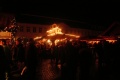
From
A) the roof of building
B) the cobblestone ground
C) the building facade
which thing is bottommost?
the cobblestone ground

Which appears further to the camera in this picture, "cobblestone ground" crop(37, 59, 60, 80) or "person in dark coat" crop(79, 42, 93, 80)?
"cobblestone ground" crop(37, 59, 60, 80)

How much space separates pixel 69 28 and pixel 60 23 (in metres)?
4.67

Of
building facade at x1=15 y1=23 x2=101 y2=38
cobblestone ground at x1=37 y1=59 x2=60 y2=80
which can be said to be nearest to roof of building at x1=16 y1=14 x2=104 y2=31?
building facade at x1=15 y1=23 x2=101 y2=38

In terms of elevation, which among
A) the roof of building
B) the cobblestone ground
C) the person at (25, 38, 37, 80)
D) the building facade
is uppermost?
the roof of building

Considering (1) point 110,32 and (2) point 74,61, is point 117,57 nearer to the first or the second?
(2) point 74,61

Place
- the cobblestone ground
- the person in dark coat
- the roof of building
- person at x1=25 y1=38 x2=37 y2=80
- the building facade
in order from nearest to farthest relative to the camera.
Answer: person at x1=25 y1=38 x2=37 y2=80, the person in dark coat, the cobblestone ground, the building facade, the roof of building

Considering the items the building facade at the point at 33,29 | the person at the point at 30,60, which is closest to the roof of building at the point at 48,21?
the building facade at the point at 33,29

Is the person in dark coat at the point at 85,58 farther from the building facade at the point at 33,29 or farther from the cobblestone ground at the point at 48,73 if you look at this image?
the building facade at the point at 33,29

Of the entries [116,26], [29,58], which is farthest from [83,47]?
[116,26]

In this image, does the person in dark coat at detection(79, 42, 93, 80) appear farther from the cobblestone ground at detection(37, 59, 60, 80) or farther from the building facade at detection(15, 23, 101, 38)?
the building facade at detection(15, 23, 101, 38)

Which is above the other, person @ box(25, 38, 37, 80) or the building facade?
the building facade

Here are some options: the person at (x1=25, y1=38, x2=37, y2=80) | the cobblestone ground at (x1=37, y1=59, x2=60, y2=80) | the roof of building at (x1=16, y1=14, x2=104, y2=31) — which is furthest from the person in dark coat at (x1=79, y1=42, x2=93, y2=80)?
the roof of building at (x1=16, y1=14, x2=104, y2=31)

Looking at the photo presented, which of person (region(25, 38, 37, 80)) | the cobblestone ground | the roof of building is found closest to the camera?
person (region(25, 38, 37, 80))

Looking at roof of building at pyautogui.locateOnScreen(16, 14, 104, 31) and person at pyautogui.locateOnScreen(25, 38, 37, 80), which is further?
roof of building at pyautogui.locateOnScreen(16, 14, 104, 31)
